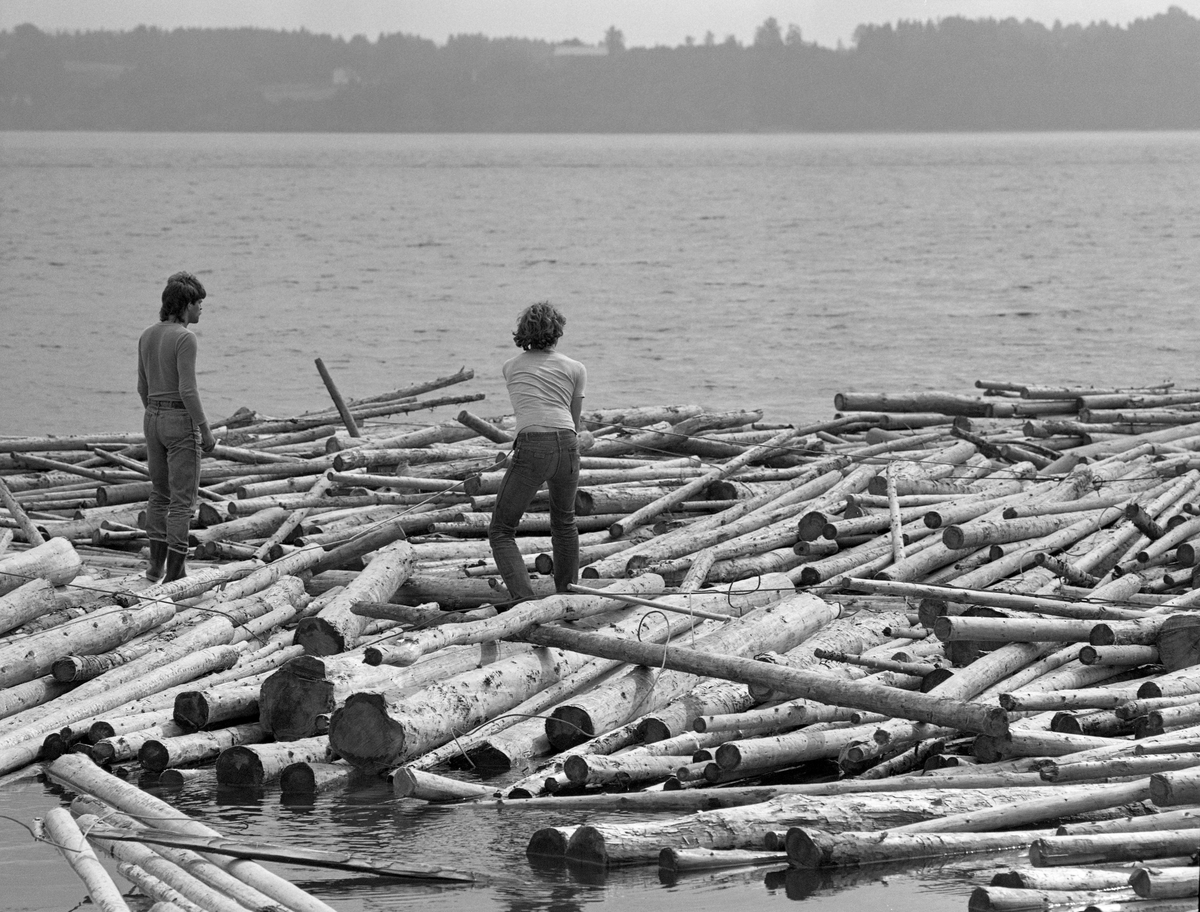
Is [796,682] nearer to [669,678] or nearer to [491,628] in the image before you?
[669,678]

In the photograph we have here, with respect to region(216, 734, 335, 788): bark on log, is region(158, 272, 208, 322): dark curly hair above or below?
above

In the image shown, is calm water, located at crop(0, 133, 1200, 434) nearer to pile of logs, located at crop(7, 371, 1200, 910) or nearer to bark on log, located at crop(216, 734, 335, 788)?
pile of logs, located at crop(7, 371, 1200, 910)

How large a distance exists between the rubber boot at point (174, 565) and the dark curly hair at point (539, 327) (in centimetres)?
292

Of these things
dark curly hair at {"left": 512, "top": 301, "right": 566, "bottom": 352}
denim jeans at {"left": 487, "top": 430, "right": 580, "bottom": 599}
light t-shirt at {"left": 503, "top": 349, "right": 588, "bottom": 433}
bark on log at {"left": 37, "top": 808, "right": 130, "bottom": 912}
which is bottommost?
bark on log at {"left": 37, "top": 808, "right": 130, "bottom": 912}

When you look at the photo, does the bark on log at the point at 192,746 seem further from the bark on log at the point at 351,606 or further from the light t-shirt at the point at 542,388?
the light t-shirt at the point at 542,388

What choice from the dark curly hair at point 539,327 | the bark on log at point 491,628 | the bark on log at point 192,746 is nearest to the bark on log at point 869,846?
the bark on log at point 491,628

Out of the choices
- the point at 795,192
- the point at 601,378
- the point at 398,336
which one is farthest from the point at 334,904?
the point at 795,192

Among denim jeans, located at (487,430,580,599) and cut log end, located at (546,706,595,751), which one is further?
denim jeans, located at (487,430,580,599)

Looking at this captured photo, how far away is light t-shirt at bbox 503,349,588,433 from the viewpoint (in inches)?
404

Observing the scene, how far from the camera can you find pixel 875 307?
47.4 meters

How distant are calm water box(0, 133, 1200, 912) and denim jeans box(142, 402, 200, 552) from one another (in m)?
3.05

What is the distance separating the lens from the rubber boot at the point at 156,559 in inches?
459

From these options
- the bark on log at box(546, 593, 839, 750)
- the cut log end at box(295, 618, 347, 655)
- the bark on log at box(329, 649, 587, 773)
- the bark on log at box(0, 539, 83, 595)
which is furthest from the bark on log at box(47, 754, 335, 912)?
the bark on log at box(0, 539, 83, 595)

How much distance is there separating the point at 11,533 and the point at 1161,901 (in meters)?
9.26
